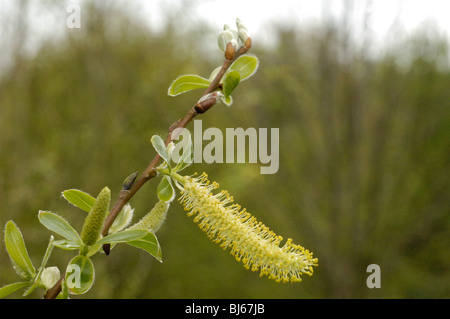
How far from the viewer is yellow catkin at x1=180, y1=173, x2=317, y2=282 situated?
760mm

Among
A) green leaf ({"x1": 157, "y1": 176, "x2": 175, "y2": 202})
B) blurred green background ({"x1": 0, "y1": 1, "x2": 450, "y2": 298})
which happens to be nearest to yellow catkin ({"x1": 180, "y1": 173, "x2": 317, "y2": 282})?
green leaf ({"x1": 157, "y1": 176, "x2": 175, "y2": 202})

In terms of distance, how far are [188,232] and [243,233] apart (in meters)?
3.80

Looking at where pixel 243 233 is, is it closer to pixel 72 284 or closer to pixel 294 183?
pixel 72 284

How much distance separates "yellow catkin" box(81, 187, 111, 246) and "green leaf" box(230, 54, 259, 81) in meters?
0.30

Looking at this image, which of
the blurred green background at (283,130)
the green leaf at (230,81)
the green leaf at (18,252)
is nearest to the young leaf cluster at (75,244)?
the green leaf at (18,252)

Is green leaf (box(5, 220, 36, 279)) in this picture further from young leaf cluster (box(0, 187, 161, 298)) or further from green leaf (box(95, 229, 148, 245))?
green leaf (box(95, 229, 148, 245))

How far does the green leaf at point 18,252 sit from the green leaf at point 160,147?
236 millimetres

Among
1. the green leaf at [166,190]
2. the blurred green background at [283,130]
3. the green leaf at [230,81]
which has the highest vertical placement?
the blurred green background at [283,130]

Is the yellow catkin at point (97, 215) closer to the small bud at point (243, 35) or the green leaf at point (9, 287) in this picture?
the green leaf at point (9, 287)

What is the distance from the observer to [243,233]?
2.52 feet

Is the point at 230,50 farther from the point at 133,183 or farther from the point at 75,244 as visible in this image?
the point at 75,244

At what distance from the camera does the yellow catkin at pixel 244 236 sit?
0.76 metres

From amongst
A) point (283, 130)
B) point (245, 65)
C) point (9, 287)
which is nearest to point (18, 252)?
point (9, 287)
